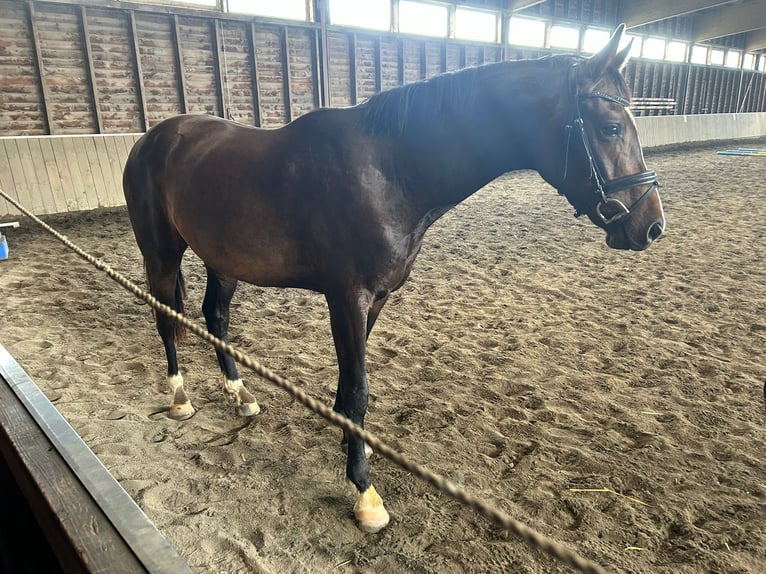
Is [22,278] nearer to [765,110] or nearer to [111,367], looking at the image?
[111,367]

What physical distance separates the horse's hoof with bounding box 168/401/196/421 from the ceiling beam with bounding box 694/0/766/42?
75.8ft

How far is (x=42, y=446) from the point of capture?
108cm

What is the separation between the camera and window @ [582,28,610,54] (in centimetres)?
1725

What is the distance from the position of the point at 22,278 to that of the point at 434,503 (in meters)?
4.88

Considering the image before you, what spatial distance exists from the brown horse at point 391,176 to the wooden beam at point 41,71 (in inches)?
316

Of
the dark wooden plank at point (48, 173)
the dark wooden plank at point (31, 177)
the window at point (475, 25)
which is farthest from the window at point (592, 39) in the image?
the dark wooden plank at point (31, 177)

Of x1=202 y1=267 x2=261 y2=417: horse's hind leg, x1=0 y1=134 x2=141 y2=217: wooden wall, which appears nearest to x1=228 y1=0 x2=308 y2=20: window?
x1=0 y1=134 x2=141 y2=217: wooden wall

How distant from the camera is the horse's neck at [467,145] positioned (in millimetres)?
1871

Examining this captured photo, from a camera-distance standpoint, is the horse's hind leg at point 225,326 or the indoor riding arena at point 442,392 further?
the horse's hind leg at point 225,326

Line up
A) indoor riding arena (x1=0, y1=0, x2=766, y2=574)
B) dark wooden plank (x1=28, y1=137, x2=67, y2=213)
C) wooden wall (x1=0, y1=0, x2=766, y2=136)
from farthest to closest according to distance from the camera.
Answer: wooden wall (x1=0, y1=0, x2=766, y2=136) → dark wooden plank (x1=28, y1=137, x2=67, y2=213) → indoor riding arena (x1=0, y1=0, x2=766, y2=574)

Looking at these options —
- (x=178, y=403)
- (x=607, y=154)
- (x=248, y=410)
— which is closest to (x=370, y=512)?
(x=248, y=410)

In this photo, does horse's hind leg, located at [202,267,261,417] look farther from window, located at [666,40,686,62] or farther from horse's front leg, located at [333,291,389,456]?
window, located at [666,40,686,62]

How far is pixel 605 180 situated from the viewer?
1.80 metres

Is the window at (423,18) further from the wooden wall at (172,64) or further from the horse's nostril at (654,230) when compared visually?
the horse's nostril at (654,230)
